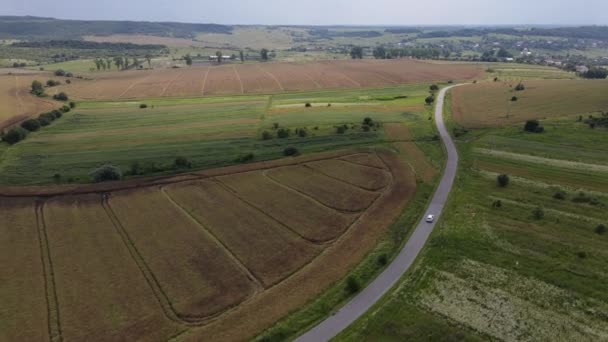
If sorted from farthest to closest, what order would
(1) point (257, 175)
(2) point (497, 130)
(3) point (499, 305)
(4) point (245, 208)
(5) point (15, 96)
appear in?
(5) point (15, 96) → (2) point (497, 130) → (1) point (257, 175) → (4) point (245, 208) → (3) point (499, 305)

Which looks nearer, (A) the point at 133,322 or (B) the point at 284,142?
(A) the point at 133,322

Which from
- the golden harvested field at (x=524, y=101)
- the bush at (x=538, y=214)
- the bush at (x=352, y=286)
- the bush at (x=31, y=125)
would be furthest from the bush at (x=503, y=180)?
the bush at (x=31, y=125)

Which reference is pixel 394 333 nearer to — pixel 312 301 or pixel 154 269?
pixel 312 301

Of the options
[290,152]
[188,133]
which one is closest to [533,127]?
[290,152]

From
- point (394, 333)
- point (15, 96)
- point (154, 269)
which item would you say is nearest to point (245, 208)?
point (154, 269)

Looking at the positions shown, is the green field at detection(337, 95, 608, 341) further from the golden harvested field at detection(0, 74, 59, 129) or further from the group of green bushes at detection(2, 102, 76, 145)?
the golden harvested field at detection(0, 74, 59, 129)
